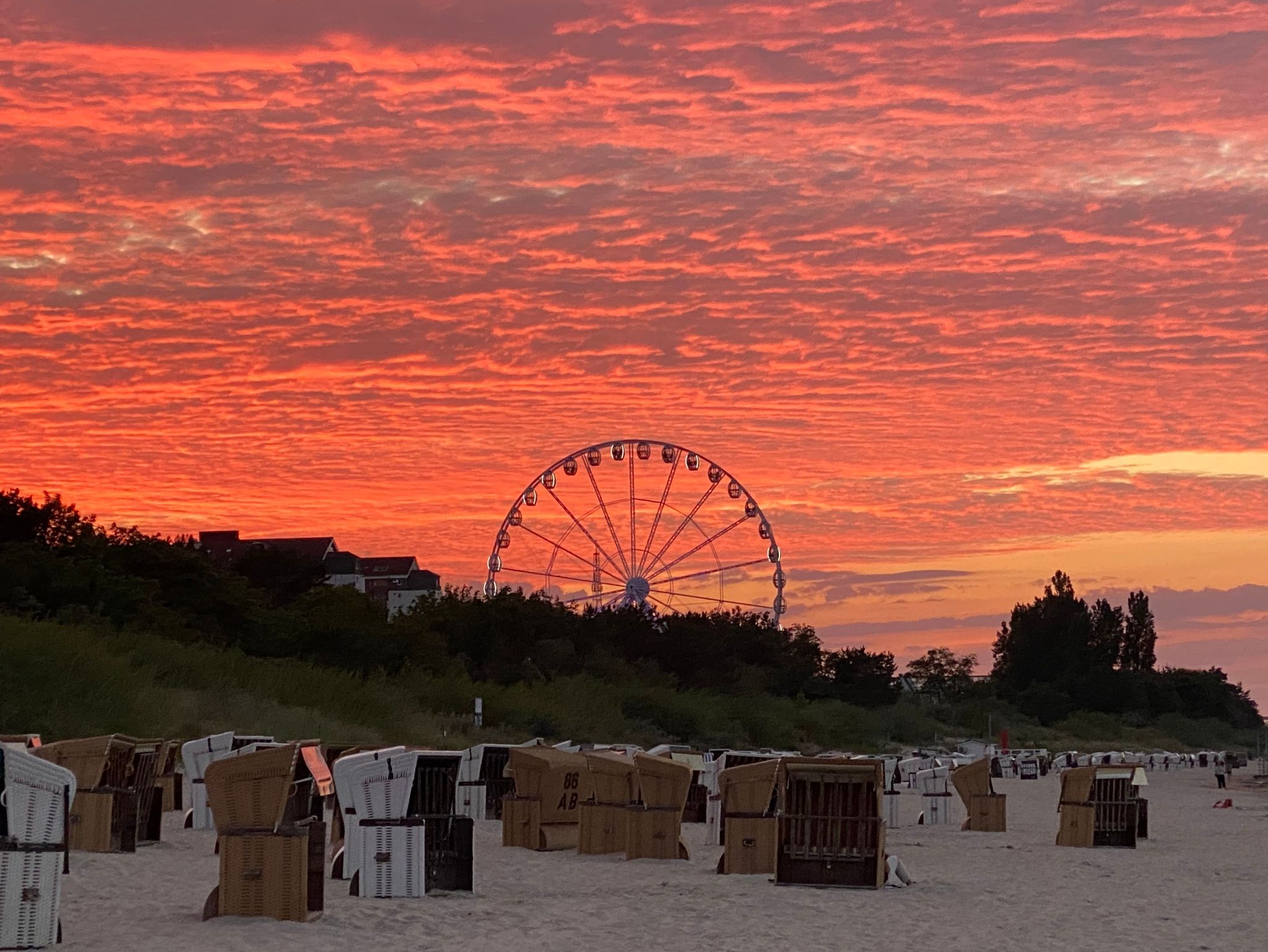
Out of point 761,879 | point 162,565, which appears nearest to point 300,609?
point 162,565

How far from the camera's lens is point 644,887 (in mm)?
16484

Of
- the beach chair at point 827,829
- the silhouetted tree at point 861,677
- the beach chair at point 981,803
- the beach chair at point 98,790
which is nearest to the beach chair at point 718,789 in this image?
the beach chair at point 827,829

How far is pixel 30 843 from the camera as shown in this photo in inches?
404

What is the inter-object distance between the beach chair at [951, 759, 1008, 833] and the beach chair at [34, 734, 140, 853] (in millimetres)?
15602

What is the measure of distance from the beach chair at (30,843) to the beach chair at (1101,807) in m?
17.5

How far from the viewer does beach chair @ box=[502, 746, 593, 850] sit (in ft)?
68.0

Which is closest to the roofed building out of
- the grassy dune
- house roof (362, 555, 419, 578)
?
house roof (362, 555, 419, 578)

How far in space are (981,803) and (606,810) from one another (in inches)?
448

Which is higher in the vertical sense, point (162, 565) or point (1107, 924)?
point (162, 565)

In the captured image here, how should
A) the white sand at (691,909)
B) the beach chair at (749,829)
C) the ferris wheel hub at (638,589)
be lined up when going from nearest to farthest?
the white sand at (691,909), the beach chair at (749,829), the ferris wheel hub at (638,589)

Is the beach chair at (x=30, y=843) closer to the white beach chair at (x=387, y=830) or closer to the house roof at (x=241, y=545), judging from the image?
the white beach chair at (x=387, y=830)

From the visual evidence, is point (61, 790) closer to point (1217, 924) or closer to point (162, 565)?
point (1217, 924)

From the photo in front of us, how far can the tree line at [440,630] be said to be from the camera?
175ft

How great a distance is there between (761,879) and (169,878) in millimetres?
5610
